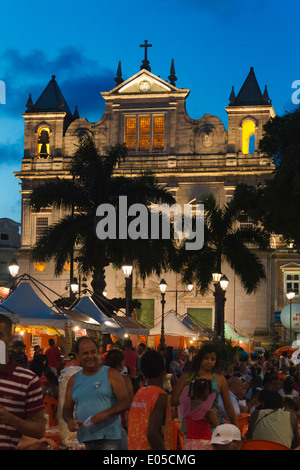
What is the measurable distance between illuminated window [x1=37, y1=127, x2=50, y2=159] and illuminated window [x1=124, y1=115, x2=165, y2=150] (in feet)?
20.3

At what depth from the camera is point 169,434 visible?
7.95 meters

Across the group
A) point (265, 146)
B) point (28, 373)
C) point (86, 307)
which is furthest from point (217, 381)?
point (265, 146)

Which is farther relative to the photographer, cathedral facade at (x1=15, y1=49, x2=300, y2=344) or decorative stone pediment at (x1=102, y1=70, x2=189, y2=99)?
decorative stone pediment at (x1=102, y1=70, x2=189, y2=99)

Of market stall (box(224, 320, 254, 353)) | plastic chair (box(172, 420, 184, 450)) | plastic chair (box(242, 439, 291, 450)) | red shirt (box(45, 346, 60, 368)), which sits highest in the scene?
plastic chair (box(242, 439, 291, 450))

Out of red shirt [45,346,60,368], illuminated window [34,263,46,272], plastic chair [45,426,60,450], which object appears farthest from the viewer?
illuminated window [34,263,46,272]

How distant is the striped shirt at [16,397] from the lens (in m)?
6.09

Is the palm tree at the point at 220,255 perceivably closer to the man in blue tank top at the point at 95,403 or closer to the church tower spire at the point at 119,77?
the church tower spire at the point at 119,77

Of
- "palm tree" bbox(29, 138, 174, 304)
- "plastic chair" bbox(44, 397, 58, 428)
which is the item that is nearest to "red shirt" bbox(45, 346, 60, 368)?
"plastic chair" bbox(44, 397, 58, 428)

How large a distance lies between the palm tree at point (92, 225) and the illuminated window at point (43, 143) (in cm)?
2880

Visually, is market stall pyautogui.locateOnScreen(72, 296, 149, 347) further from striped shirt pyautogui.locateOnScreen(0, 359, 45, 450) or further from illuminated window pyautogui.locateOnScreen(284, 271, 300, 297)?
illuminated window pyautogui.locateOnScreen(284, 271, 300, 297)

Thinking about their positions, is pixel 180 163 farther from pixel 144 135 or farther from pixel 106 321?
pixel 106 321

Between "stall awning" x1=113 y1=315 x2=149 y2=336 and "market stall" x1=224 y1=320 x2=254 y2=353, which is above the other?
"stall awning" x1=113 y1=315 x2=149 y2=336

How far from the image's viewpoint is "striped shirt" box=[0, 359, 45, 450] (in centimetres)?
609
